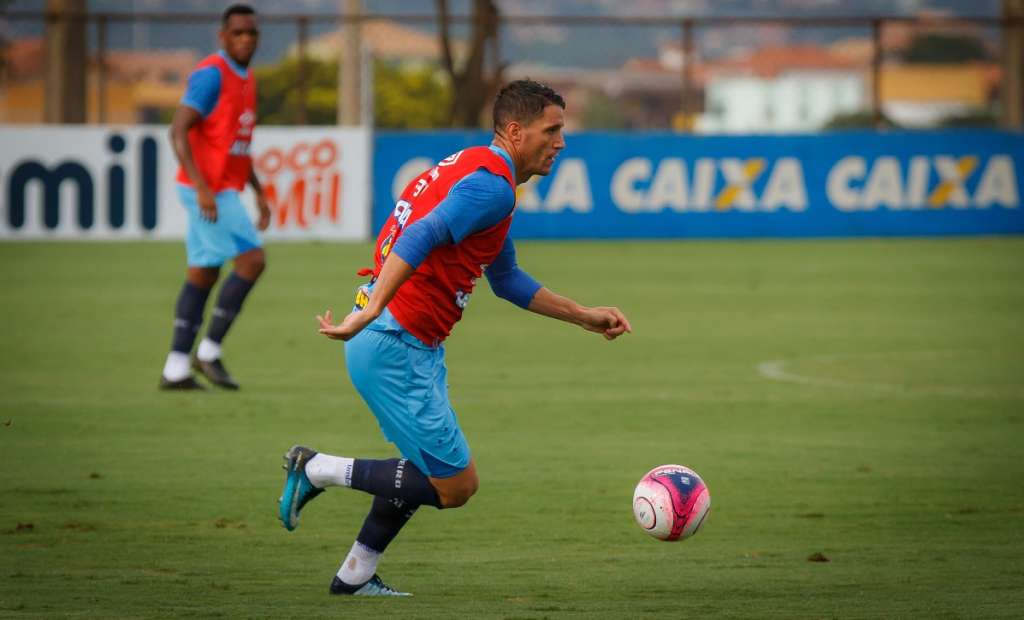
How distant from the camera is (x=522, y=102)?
20.5 feet

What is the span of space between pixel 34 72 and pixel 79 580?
38700mm

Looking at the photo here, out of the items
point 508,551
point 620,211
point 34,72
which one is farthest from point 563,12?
point 508,551

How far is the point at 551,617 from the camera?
6078mm

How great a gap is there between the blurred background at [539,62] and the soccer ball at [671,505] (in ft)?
66.6

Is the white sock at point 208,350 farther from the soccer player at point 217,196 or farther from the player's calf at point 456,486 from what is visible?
the player's calf at point 456,486

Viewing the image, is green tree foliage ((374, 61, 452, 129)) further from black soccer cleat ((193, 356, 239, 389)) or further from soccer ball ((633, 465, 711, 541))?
soccer ball ((633, 465, 711, 541))

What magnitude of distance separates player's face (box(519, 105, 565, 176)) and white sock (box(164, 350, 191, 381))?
19.3ft

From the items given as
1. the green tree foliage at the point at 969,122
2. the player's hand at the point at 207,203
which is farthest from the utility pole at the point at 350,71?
the green tree foliage at the point at 969,122

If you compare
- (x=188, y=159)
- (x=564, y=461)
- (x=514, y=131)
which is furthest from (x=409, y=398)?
(x=188, y=159)

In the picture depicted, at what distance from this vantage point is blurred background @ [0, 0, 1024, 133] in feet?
100

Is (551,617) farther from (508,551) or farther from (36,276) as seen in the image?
(36,276)

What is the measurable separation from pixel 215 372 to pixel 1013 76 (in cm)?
2299

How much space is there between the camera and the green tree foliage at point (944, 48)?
3155 inches

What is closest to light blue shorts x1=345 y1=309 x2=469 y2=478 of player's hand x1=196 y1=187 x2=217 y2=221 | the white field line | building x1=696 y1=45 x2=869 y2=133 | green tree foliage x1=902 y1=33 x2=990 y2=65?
player's hand x1=196 y1=187 x2=217 y2=221
